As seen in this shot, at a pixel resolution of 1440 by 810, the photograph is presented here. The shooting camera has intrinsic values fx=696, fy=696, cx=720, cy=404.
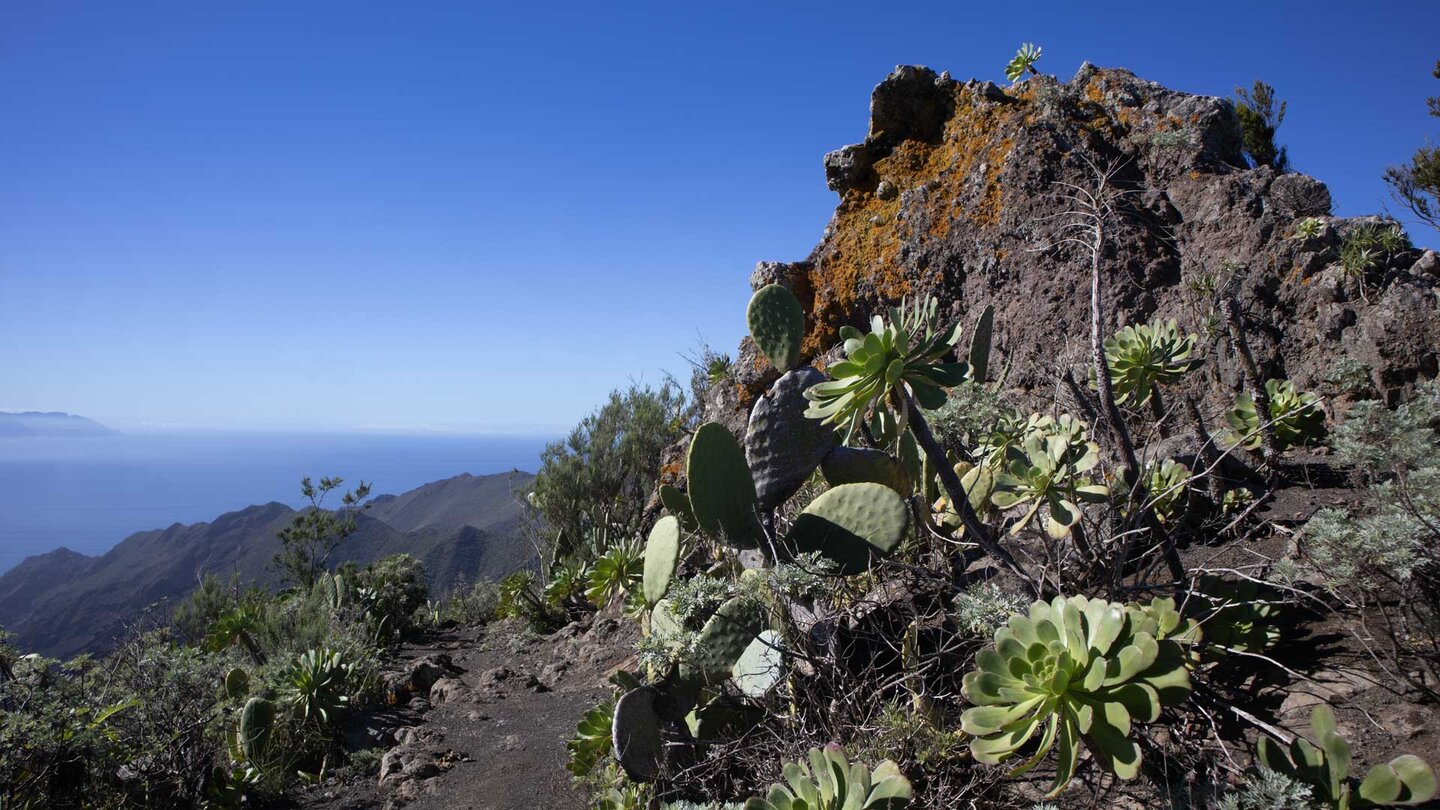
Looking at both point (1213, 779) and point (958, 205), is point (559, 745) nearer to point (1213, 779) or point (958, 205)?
point (1213, 779)

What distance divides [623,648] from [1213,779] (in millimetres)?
4064

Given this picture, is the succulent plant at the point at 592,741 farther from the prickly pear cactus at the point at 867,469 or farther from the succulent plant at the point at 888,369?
the succulent plant at the point at 888,369

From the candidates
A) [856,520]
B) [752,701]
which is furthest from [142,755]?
[856,520]

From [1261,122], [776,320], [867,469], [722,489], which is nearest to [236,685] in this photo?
[722,489]

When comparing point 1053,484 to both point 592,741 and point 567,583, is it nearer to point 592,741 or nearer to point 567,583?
point 592,741

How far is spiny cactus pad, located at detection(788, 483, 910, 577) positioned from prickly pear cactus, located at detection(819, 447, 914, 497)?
0.21m

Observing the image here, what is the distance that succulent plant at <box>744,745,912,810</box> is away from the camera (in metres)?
1.82

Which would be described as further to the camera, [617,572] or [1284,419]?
[617,572]

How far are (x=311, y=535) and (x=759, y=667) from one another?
8500 mm

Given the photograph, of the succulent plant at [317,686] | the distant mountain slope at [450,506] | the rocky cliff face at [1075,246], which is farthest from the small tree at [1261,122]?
the distant mountain slope at [450,506]

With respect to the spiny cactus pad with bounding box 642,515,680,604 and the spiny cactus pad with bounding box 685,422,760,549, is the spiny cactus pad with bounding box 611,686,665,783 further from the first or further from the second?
the spiny cactus pad with bounding box 685,422,760,549

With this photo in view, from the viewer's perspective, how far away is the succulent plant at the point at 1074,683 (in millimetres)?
1617

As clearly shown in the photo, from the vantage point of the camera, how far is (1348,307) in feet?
12.0

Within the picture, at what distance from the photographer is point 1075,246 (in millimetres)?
4789
